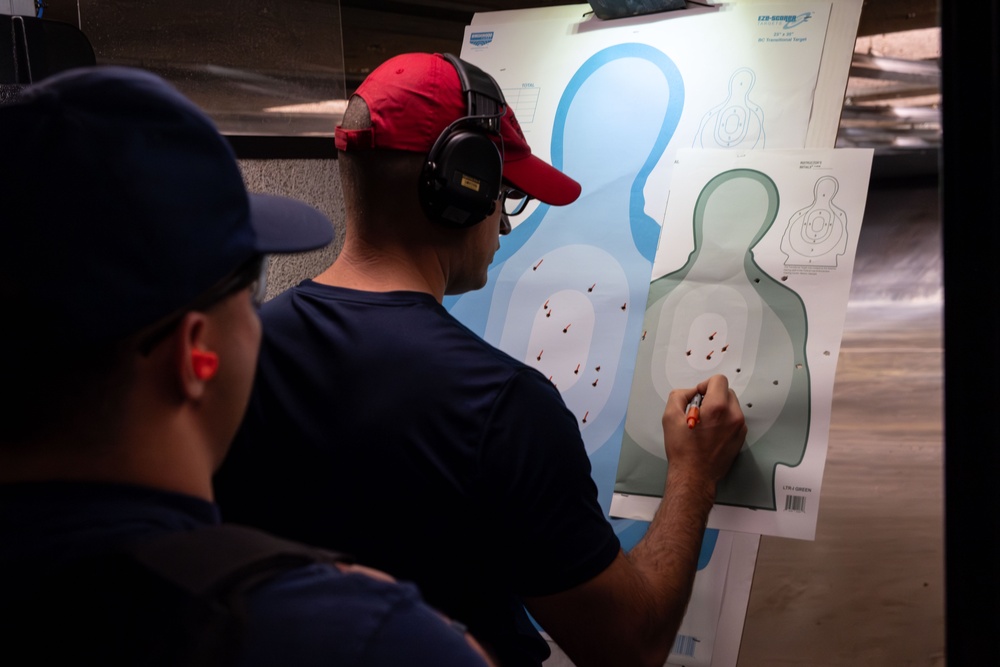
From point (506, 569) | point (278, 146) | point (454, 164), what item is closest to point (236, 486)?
point (506, 569)

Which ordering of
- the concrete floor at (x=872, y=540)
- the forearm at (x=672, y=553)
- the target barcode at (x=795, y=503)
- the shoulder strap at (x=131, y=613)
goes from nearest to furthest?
the shoulder strap at (x=131, y=613) → the forearm at (x=672, y=553) → the target barcode at (x=795, y=503) → the concrete floor at (x=872, y=540)

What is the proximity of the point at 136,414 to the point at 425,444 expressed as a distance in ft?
1.41

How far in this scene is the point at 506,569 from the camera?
968 millimetres

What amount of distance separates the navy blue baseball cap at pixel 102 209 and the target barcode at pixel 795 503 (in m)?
0.90

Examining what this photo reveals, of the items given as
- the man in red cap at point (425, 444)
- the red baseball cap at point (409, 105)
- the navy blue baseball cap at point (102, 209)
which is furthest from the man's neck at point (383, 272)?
the navy blue baseball cap at point (102, 209)

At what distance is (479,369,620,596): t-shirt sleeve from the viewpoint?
36.8 inches

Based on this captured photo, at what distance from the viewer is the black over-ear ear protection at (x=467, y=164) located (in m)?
1.06

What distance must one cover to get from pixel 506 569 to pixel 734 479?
1.38 ft

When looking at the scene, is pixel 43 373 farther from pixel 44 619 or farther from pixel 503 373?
pixel 503 373

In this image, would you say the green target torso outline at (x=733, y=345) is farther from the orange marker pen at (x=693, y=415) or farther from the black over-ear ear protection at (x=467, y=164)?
the black over-ear ear protection at (x=467, y=164)

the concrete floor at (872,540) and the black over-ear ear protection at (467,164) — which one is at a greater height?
the black over-ear ear protection at (467,164)

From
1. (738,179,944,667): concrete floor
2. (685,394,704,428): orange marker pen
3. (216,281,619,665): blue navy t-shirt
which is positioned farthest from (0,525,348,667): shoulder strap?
(738,179,944,667): concrete floor

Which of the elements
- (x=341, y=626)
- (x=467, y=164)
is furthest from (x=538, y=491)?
(x=341, y=626)

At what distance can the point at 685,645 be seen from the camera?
1271 millimetres
